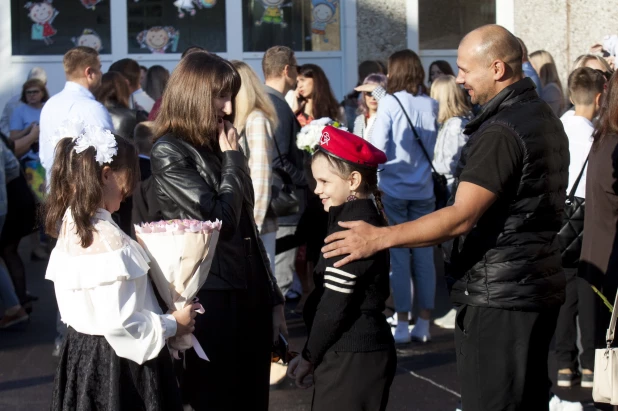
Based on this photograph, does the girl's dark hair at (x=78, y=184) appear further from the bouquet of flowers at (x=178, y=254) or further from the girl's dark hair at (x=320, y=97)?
the girl's dark hair at (x=320, y=97)

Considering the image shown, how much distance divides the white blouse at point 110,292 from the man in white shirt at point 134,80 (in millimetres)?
5126

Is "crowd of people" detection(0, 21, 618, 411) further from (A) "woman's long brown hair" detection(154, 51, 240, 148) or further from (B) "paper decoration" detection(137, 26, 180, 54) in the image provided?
(B) "paper decoration" detection(137, 26, 180, 54)

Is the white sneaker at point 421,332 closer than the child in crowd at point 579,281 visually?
No

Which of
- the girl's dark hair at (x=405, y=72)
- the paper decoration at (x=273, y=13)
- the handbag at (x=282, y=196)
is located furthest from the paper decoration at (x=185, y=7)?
the handbag at (x=282, y=196)

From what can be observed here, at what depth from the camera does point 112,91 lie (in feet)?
24.1

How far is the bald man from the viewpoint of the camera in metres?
3.57

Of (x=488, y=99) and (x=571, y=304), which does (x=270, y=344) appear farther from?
(x=571, y=304)

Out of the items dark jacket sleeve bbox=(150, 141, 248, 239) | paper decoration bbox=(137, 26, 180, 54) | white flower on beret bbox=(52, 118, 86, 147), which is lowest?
dark jacket sleeve bbox=(150, 141, 248, 239)

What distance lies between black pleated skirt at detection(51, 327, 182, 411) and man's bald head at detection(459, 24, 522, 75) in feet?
5.83

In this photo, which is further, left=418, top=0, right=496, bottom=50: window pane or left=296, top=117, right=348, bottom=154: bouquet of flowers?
left=418, top=0, right=496, bottom=50: window pane

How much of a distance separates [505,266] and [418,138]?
12.0 feet

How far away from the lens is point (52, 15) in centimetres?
1273

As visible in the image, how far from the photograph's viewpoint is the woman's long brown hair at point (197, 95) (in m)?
3.72

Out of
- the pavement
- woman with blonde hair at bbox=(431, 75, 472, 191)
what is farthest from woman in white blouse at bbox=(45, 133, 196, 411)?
woman with blonde hair at bbox=(431, 75, 472, 191)
